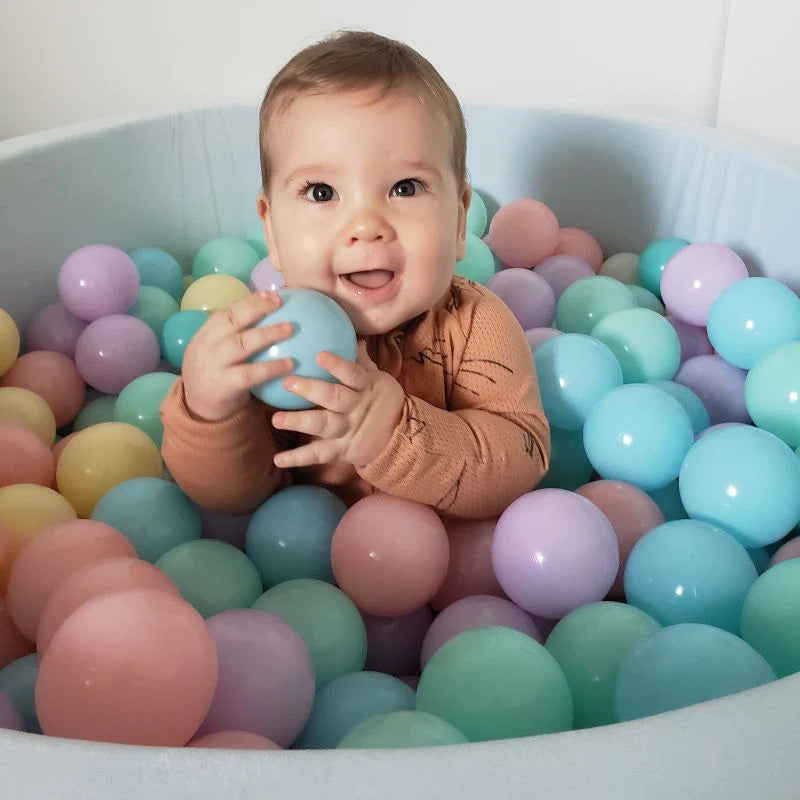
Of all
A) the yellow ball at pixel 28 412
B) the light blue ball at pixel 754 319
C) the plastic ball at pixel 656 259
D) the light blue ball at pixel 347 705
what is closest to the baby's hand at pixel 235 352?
the light blue ball at pixel 347 705

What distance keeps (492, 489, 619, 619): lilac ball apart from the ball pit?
4 cm

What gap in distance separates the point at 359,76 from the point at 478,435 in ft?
1.12

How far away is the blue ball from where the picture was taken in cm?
72

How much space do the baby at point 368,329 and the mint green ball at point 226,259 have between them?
1.68 ft

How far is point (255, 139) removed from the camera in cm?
150

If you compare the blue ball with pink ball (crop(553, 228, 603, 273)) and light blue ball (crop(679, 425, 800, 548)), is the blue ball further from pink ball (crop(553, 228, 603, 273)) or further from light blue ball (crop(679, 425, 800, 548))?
pink ball (crop(553, 228, 603, 273))

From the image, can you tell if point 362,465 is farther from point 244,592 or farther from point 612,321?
point 612,321

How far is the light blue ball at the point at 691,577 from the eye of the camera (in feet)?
2.47

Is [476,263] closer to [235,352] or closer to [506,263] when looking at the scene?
[506,263]

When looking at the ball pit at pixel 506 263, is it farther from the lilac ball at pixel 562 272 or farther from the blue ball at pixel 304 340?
the blue ball at pixel 304 340

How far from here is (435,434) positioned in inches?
32.4

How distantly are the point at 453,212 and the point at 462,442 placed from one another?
213mm

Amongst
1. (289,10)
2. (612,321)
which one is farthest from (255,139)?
(612,321)

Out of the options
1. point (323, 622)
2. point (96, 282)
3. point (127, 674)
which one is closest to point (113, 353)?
point (96, 282)
